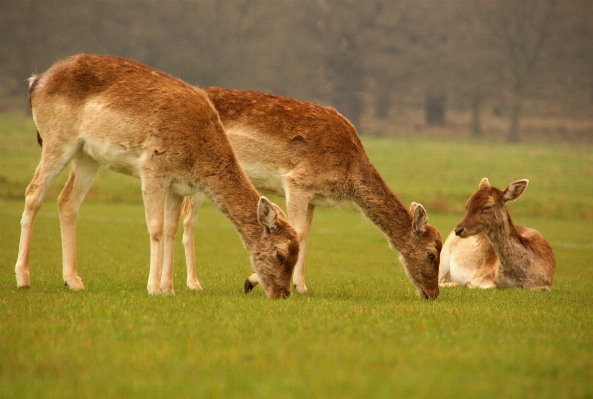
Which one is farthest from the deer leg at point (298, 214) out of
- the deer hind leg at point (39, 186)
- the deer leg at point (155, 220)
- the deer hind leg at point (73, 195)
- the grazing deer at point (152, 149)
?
the deer hind leg at point (39, 186)

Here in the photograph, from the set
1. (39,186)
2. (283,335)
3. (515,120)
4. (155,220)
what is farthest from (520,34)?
(283,335)

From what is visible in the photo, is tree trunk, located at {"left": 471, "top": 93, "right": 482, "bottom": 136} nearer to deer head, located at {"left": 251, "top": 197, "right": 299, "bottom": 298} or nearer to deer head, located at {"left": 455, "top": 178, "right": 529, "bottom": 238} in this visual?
deer head, located at {"left": 455, "top": 178, "right": 529, "bottom": 238}

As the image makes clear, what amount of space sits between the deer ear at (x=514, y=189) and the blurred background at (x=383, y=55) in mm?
49255

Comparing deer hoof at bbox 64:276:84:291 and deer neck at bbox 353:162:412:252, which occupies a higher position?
deer neck at bbox 353:162:412:252

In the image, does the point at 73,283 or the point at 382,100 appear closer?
the point at 73,283

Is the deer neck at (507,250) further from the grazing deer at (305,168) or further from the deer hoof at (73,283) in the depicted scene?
the deer hoof at (73,283)

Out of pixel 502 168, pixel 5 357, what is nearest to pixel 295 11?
pixel 502 168

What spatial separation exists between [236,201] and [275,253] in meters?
0.87

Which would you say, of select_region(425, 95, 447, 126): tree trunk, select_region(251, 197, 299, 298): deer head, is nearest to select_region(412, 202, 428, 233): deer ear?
select_region(251, 197, 299, 298): deer head

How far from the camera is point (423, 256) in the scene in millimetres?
11516

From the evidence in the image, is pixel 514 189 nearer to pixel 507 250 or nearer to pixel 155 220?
pixel 507 250

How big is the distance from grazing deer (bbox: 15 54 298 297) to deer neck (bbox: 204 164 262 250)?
0.04ft

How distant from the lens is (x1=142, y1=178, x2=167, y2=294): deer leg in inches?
406

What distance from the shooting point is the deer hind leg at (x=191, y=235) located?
12.0 metres
